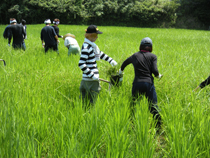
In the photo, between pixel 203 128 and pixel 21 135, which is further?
pixel 203 128

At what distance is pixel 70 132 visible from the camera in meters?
2.00

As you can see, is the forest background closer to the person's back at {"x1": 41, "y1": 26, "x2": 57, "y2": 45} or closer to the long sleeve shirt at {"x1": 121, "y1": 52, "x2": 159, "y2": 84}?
the person's back at {"x1": 41, "y1": 26, "x2": 57, "y2": 45}

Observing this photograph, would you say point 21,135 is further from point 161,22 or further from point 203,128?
point 161,22

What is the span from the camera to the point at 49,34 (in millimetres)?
6422

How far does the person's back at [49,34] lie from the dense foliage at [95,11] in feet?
89.7

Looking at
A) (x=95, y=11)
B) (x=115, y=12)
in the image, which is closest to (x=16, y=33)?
(x=95, y=11)

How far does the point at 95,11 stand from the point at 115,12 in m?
3.52

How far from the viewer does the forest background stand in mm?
32250

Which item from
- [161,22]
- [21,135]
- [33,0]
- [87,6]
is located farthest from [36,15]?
[21,135]

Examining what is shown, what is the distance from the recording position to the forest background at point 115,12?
106 ft

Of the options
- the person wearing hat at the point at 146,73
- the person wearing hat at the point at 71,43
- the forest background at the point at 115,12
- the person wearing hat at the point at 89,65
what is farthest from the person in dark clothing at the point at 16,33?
the forest background at the point at 115,12

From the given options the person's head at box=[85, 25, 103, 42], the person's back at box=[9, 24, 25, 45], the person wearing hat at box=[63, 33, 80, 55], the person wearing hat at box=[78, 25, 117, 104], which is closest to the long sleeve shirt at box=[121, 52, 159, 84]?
the person wearing hat at box=[78, 25, 117, 104]

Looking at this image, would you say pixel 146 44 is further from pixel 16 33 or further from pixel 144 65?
pixel 16 33

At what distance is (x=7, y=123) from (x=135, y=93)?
1.68 meters
